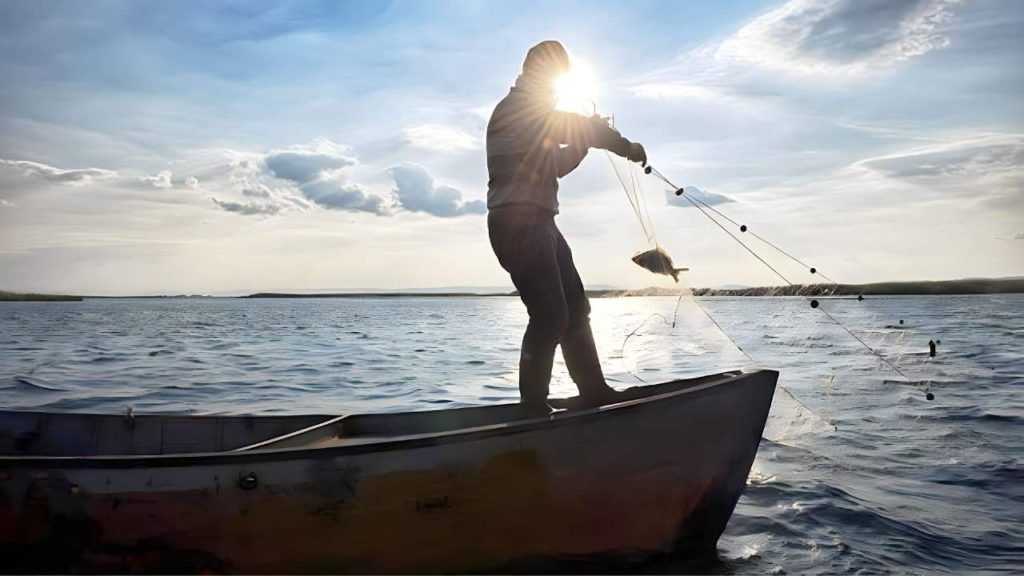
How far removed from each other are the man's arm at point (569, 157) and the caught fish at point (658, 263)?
1.64 m

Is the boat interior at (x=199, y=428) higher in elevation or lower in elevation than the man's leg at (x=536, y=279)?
lower

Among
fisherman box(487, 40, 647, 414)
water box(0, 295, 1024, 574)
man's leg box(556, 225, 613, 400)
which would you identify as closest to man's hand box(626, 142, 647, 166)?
fisherman box(487, 40, 647, 414)

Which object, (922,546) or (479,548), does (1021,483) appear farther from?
(479,548)

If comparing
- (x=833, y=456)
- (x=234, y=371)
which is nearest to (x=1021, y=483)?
(x=833, y=456)

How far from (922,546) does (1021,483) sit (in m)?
2.57

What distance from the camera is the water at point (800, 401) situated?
554 cm

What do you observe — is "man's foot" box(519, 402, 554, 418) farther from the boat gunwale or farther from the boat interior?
the boat interior

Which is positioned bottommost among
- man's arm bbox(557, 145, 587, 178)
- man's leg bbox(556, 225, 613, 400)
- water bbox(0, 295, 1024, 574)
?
water bbox(0, 295, 1024, 574)

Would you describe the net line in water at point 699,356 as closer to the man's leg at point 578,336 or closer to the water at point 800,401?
the water at point 800,401

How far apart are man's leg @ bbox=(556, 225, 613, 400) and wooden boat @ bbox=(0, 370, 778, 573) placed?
529 millimetres

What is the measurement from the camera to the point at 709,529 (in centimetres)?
448

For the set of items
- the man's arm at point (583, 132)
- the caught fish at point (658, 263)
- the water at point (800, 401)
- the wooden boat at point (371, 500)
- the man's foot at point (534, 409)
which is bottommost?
the water at point (800, 401)

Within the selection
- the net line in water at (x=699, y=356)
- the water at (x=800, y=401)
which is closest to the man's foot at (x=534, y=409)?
the water at (x=800, y=401)

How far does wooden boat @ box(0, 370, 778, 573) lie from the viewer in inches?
150
